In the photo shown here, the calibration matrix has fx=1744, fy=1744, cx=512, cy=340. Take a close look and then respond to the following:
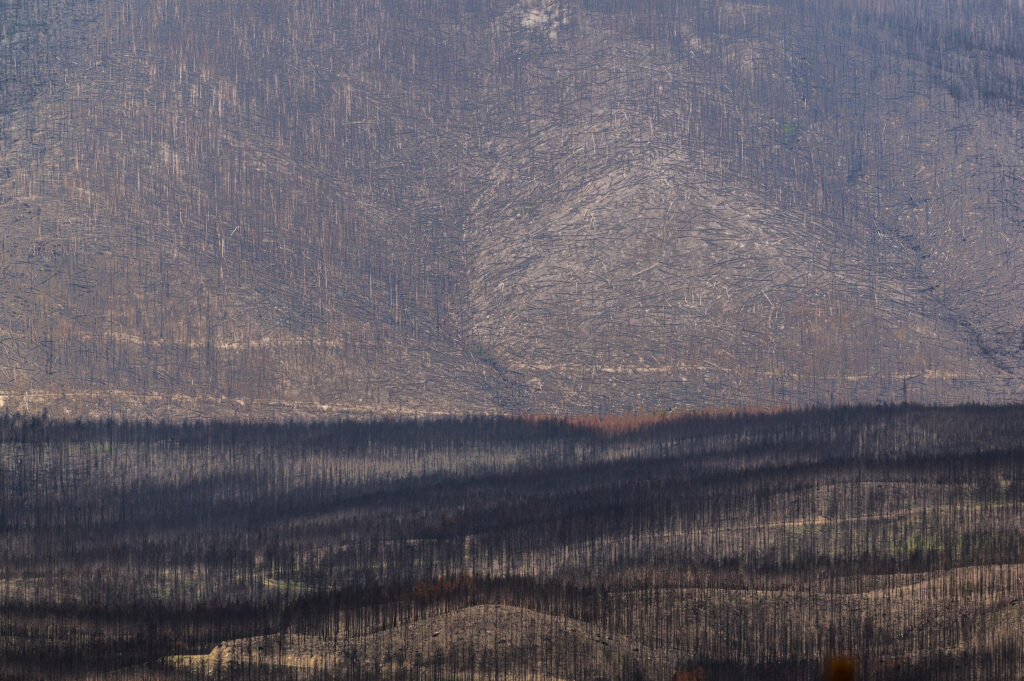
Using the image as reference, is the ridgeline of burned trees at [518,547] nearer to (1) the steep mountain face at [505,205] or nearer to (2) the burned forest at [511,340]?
(2) the burned forest at [511,340]

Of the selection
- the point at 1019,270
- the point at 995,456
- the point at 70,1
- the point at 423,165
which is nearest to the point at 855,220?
the point at 1019,270

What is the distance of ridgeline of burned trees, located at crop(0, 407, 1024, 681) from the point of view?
34.5 m

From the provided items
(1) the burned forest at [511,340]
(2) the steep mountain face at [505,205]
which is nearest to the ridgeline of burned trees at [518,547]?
(1) the burned forest at [511,340]

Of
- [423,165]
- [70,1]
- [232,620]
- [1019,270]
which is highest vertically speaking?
[70,1]

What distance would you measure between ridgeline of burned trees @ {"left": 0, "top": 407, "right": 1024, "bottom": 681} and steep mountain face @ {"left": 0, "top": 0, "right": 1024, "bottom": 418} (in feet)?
16.5

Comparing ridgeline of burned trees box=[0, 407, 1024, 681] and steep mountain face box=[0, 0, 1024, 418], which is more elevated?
steep mountain face box=[0, 0, 1024, 418]

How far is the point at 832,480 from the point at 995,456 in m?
4.63

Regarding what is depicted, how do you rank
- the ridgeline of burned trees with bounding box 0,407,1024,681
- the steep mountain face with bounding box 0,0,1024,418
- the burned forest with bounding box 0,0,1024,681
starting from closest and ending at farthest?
the ridgeline of burned trees with bounding box 0,407,1024,681 < the burned forest with bounding box 0,0,1024,681 < the steep mountain face with bounding box 0,0,1024,418

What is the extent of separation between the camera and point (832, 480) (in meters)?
46.3

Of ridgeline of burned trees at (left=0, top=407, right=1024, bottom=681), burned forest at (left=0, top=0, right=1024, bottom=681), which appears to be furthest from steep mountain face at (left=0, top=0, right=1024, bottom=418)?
ridgeline of burned trees at (left=0, top=407, right=1024, bottom=681)

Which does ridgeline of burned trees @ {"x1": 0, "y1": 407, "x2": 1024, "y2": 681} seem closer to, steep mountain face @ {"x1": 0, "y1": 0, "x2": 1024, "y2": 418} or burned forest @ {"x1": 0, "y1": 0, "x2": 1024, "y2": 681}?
burned forest @ {"x1": 0, "y1": 0, "x2": 1024, "y2": 681}

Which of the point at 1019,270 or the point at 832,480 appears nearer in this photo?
the point at 832,480

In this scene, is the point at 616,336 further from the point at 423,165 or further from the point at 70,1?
the point at 70,1

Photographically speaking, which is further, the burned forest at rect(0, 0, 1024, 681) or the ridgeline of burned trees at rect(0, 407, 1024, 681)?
the burned forest at rect(0, 0, 1024, 681)
